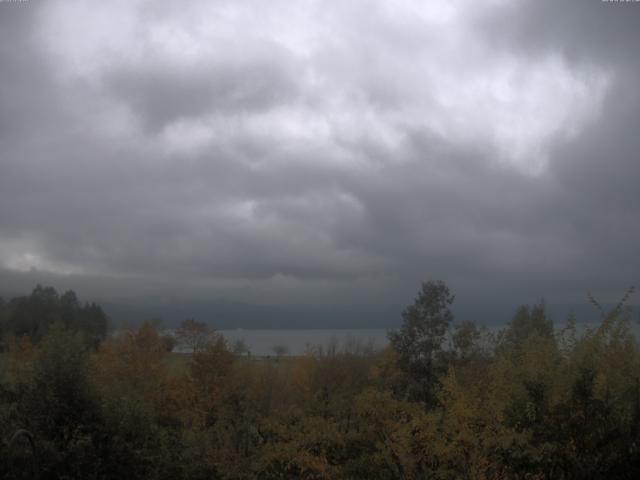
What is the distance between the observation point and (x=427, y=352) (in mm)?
41688

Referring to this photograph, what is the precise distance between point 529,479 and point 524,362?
9.64 feet

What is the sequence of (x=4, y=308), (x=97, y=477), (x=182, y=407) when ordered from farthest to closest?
(x=4, y=308)
(x=182, y=407)
(x=97, y=477)

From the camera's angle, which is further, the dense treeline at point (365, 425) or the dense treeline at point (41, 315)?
the dense treeline at point (41, 315)

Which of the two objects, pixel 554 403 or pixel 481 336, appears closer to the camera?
pixel 554 403

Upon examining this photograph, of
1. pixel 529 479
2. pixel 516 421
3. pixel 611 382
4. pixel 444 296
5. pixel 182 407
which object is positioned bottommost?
pixel 182 407

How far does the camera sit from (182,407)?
38062 mm

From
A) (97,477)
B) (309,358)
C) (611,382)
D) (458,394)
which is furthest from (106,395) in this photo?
(309,358)

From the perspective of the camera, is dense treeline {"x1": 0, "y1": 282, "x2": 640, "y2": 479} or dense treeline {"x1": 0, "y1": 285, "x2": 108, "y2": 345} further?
dense treeline {"x1": 0, "y1": 285, "x2": 108, "y2": 345}

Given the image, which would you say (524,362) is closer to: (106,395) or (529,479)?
(529,479)

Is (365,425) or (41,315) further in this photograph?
(41,315)

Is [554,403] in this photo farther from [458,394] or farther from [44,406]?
[44,406]

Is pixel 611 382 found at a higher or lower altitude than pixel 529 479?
higher

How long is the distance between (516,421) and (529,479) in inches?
52.4

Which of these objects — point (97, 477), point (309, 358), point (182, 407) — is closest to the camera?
point (97, 477)
